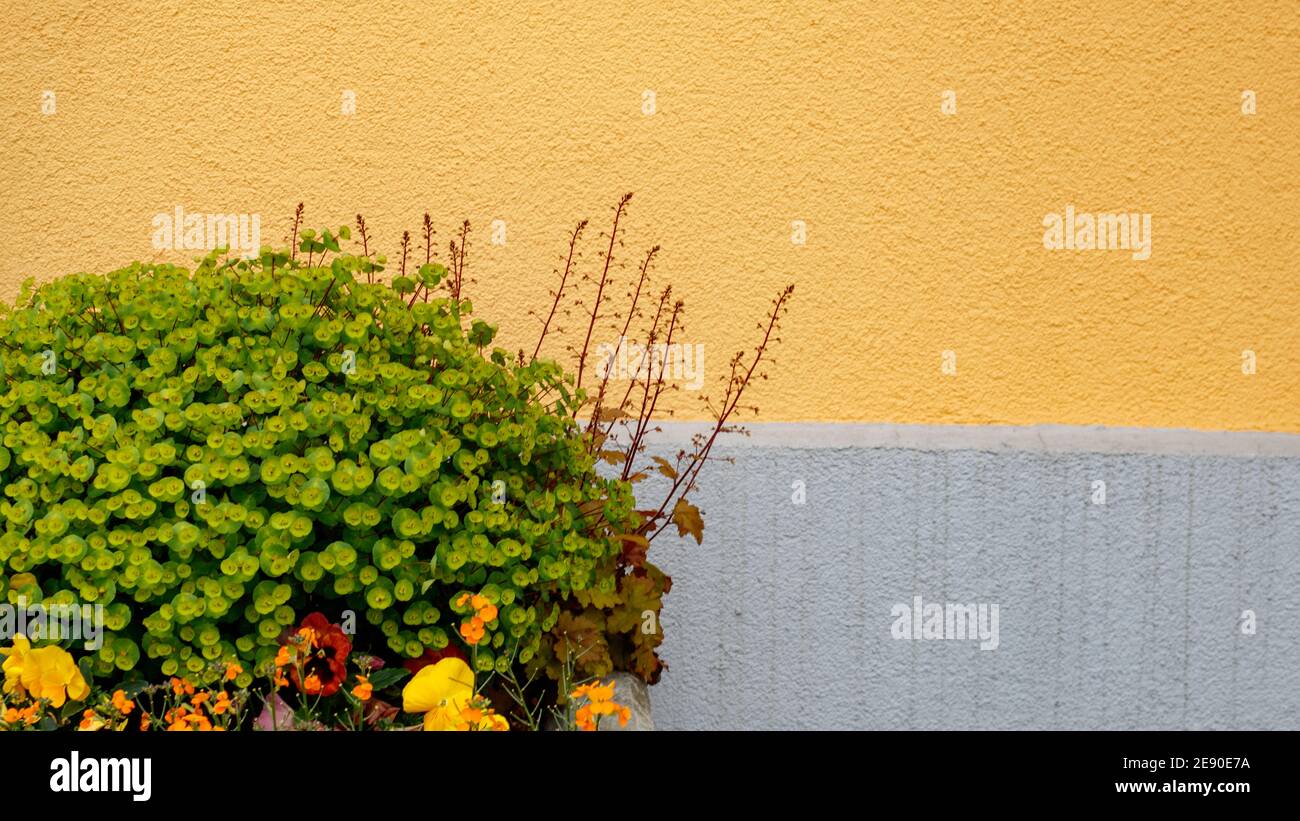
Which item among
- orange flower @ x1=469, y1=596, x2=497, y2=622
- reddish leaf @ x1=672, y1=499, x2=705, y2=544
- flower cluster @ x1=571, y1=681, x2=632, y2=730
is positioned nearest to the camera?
flower cluster @ x1=571, y1=681, x2=632, y2=730

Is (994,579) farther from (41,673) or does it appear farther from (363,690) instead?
(41,673)

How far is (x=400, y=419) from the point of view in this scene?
2383 millimetres

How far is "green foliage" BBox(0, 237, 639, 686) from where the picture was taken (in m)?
2.24

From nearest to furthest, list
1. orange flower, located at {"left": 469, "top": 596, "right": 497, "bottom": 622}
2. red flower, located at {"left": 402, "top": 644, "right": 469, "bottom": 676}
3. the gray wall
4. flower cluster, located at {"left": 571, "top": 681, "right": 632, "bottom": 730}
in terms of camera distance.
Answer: flower cluster, located at {"left": 571, "top": 681, "right": 632, "bottom": 730} → orange flower, located at {"left": 469, "top": 596, "right": 497, "bottom": 622} → red flower, located at {"left": 402, "top": 644, "right": 469, "bottom": 676} → the gray wall

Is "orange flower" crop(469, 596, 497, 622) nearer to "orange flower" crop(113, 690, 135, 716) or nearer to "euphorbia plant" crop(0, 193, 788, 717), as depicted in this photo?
"euphorbia plant" crop(0, 193, 788, 717)

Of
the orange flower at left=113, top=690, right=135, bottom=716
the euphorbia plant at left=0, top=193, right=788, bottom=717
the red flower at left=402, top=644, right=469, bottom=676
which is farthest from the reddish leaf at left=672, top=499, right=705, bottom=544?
the orange flower at left=113, top=690, right=135, bottom=716

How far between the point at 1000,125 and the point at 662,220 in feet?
3.97

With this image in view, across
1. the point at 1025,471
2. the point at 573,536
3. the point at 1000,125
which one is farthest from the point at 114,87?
the point at 1025,471

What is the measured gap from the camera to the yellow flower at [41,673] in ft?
6.95

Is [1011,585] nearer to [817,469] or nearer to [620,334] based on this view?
[817,469]

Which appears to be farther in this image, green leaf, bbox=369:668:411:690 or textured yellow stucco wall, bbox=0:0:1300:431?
textured yellow stucco wall, bbox=0:0:1300:431

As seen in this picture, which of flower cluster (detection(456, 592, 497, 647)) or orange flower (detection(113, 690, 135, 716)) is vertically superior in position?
flower cluster (detection(456, 592, 497, 647))

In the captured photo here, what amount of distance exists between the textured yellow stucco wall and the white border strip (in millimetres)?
64

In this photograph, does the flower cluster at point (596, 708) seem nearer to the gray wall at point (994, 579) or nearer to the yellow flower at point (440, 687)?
the yellow flower at point (440, 687)
